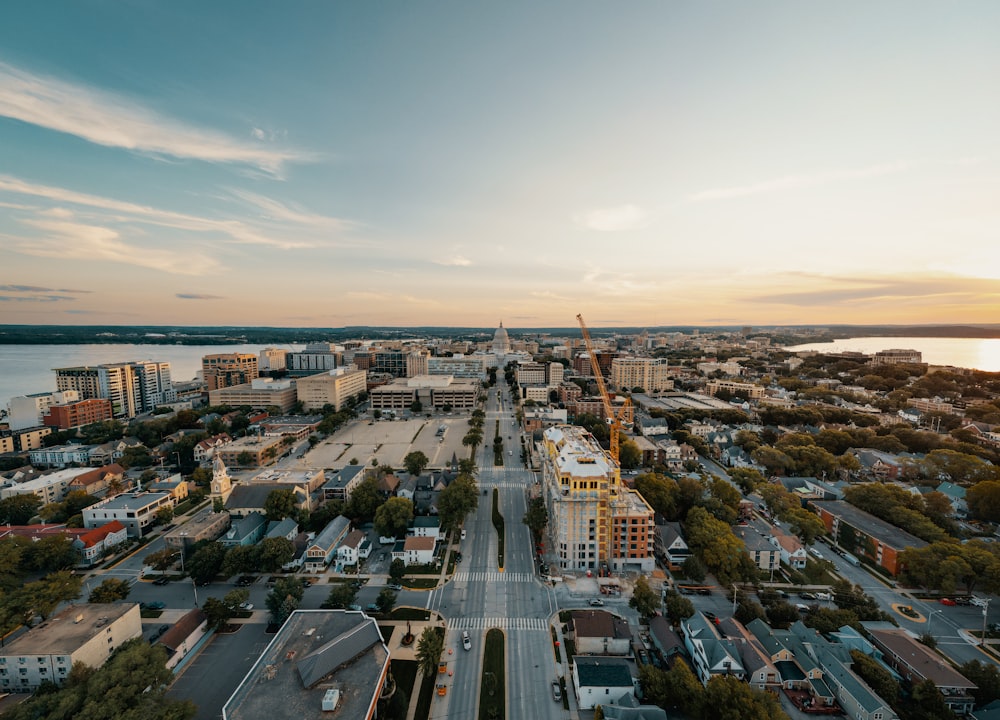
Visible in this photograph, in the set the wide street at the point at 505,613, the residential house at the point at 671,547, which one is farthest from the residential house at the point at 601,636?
the residential house at the point at 671,547

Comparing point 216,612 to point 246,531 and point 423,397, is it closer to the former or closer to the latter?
point 246,531

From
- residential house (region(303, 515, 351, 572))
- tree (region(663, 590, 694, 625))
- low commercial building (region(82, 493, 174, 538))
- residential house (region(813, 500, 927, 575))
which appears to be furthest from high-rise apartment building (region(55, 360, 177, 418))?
residential house (region(813, 500, 927, 575))

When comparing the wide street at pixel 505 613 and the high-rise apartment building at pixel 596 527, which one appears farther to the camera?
the high-rise apartment building at pixel 596 527

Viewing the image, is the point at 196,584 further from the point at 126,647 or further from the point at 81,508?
the point at 81,508

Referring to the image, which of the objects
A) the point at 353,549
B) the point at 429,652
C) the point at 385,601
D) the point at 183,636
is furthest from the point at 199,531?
the point at 429,652

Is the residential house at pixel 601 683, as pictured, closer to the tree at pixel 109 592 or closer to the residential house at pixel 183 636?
the residential house at pixel 183 636

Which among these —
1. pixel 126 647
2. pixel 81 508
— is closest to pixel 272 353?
pixel 81 508
